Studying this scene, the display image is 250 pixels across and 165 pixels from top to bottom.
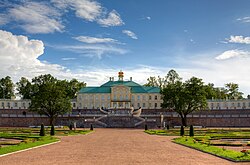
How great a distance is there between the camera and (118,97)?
96625mm

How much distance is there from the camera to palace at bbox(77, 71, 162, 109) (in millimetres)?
96438

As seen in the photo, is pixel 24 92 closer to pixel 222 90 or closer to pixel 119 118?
pixel 119 118

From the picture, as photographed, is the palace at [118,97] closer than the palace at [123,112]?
No

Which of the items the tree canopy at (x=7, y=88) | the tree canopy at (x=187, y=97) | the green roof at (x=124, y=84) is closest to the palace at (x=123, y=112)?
the green roof at (x=124, y=84)

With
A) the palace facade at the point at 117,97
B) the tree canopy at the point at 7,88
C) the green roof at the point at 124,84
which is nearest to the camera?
the palace facade at the point at 117,97

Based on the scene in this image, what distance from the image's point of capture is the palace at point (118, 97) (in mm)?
96438

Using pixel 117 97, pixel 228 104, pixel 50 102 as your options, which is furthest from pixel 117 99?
pixel 50 102

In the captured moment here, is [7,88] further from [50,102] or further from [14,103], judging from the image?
[50,102]

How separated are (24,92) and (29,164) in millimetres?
87880

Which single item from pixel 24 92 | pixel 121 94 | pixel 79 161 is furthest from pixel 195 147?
pixel 24 92

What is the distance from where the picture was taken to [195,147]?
880 inches

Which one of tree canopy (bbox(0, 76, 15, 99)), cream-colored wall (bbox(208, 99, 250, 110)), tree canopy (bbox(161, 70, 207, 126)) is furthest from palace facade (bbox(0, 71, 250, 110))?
tree canopy (bbox(161, 70, 207, 126))

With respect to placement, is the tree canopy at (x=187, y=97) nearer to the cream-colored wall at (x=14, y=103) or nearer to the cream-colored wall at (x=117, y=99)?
the cream-colored wall at (x=117, y=99)

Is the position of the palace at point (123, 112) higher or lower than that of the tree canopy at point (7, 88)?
lower
